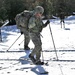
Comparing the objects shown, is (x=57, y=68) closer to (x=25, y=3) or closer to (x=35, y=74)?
(x=35, y=74)

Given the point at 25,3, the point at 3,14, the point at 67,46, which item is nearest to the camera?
the point at 67,46

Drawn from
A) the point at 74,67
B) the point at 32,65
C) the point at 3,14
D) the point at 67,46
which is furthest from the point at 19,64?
the point at 3,14

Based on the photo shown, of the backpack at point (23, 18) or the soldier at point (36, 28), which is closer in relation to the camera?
the soldier at point (36, 28)

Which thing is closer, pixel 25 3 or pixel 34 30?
pixel 34 30

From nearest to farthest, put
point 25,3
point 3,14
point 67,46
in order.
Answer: point 67,46 < point 3,14 < point 25,3

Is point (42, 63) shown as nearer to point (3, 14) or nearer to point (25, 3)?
point (3, 14)

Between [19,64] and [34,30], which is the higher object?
[34,30]

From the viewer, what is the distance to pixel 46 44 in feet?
40.1

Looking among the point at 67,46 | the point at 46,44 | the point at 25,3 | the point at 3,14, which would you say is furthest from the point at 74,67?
the point at 25,3

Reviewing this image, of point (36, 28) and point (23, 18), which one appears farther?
point (23, 18)

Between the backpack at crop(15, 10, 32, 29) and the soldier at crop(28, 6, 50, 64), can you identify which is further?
the backpack at crop(15, 10, 32, 29)

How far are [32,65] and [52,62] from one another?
0.69 meters

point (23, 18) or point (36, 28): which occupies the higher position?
point (23, 18)

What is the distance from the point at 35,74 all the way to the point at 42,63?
1083 millimetres
